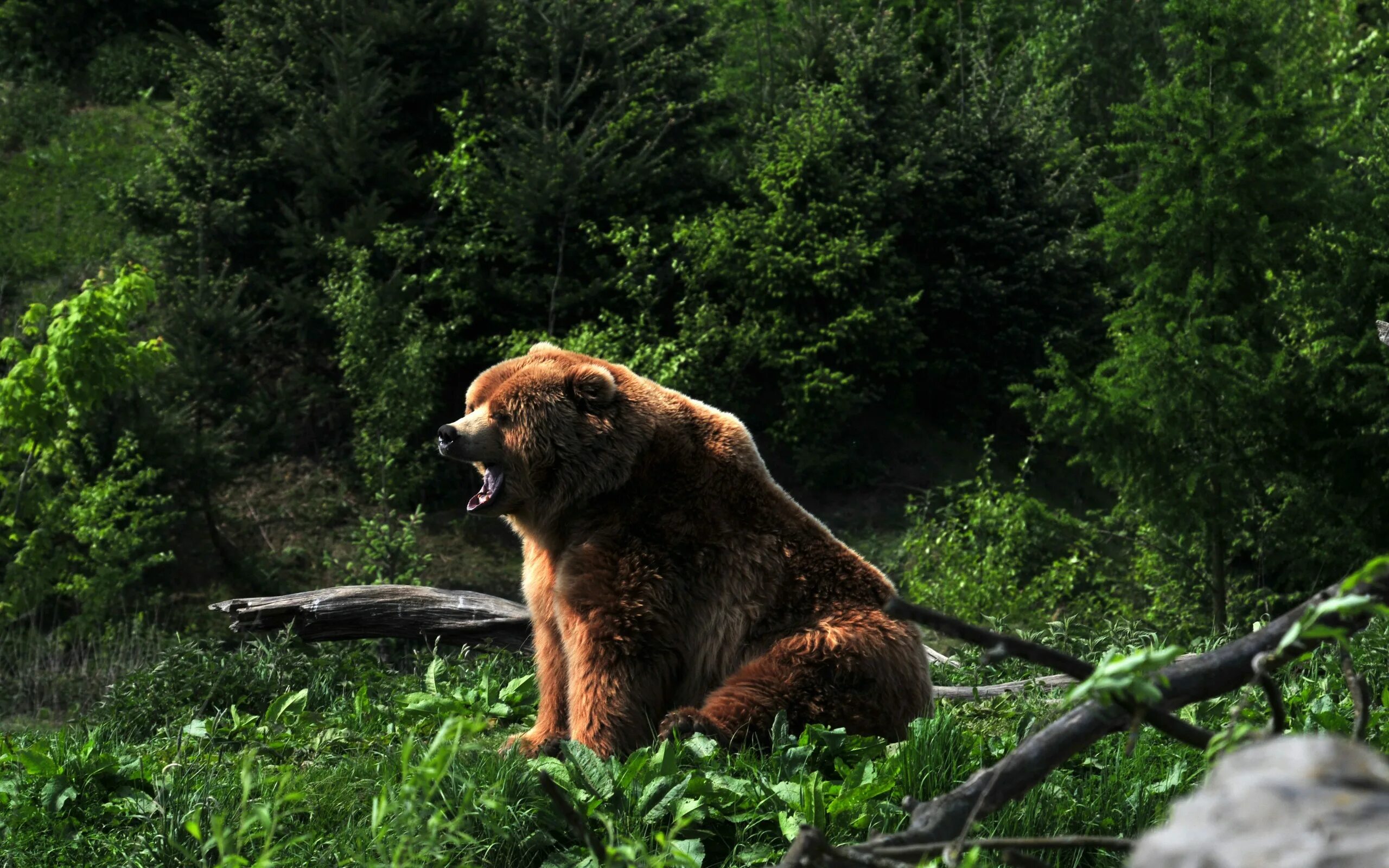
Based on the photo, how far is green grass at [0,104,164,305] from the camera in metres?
17.9

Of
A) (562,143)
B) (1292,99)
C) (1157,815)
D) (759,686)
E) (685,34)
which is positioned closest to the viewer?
(1157,815)

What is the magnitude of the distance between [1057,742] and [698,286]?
15.6m

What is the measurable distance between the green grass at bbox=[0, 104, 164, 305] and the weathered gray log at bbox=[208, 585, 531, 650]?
441 inches

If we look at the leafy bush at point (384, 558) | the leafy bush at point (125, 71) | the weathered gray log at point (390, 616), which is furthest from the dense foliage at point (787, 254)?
the weathered gray log at point (390, 616)

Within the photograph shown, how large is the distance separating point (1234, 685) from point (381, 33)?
54.9ft

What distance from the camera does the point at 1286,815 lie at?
1.12 m

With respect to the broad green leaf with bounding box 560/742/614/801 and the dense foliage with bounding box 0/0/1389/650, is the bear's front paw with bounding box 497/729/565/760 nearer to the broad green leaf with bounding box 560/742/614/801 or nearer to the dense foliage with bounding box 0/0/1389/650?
the broad green leaf with bounding box 560/742/614/801

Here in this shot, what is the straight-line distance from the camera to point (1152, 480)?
1010 centimetres

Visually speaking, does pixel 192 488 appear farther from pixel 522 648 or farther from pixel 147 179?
pixel 522 648

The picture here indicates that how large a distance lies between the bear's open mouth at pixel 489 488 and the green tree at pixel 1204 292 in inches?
250

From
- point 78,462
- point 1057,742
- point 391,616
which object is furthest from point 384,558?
point 1057,742

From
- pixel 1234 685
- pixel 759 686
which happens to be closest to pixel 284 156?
pixel 759 686

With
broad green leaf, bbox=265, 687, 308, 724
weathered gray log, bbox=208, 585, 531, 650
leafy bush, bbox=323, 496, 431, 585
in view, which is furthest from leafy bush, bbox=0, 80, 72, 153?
broad green leaf, bbox=265, 687, 308, 724

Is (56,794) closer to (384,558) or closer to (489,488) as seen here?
(489,488)
